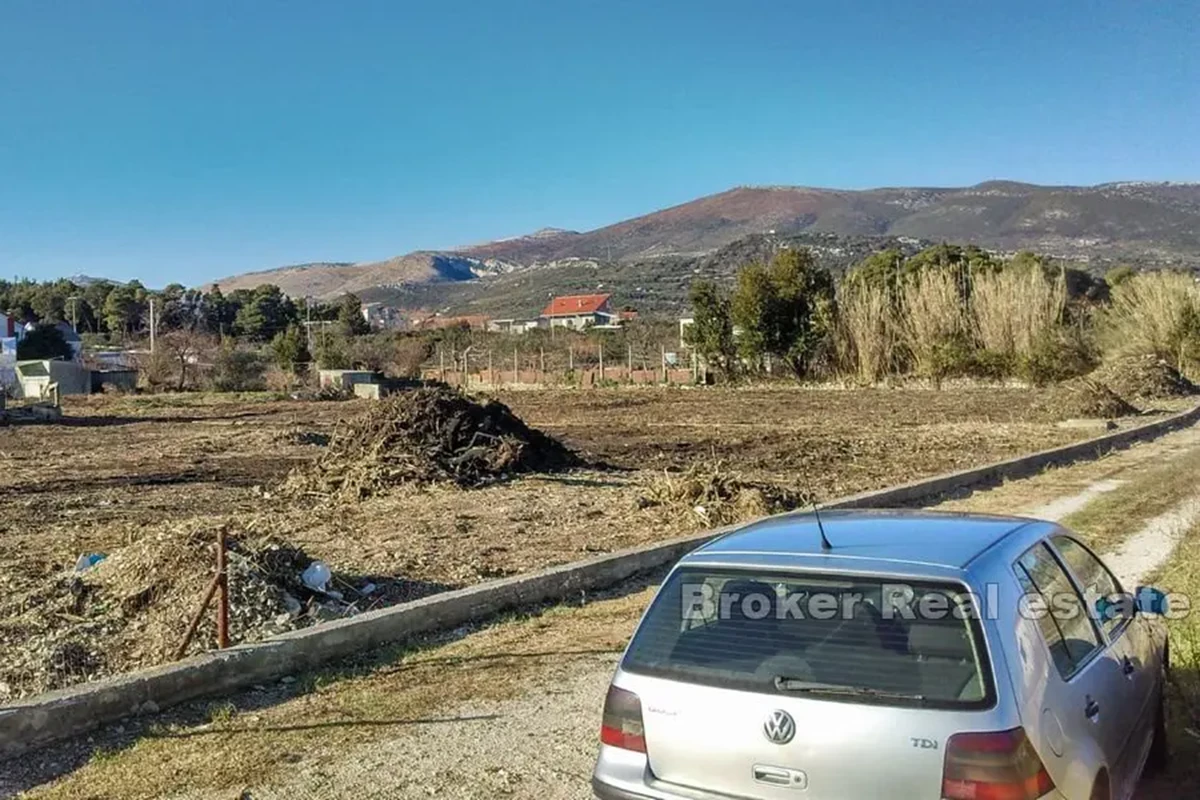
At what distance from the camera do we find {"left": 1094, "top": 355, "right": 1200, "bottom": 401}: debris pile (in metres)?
33.0

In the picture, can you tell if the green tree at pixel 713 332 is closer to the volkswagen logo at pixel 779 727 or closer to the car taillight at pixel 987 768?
the volkswagen logo at pixel 779 727

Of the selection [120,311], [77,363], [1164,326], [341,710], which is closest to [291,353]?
[77,363]

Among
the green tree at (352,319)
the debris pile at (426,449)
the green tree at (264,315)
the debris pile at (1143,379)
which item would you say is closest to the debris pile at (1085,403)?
the debris pile at (1143,379)

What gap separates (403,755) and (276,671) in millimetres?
1695

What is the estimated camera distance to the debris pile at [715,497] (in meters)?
11.6

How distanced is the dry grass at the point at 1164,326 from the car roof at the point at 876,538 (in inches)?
1596

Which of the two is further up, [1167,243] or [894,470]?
[1167,243]

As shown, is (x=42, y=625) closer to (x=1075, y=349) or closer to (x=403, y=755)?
(x=403, y=755)

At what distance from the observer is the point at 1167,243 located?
158 meters

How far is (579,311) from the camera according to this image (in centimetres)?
11381

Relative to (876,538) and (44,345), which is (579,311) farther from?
(876,538)

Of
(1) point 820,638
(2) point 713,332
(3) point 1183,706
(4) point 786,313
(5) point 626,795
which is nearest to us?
(1) point 820,638

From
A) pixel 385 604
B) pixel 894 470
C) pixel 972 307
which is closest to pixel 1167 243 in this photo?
pixel 972 307

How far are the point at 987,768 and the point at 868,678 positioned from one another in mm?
416
